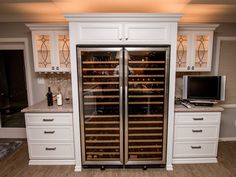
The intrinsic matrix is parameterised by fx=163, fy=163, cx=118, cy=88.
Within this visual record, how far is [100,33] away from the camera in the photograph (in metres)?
2.33

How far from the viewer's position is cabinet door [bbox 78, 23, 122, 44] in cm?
232

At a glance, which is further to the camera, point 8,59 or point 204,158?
point 8,59

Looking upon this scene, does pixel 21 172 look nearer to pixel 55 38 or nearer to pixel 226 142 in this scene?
pixel 55 38

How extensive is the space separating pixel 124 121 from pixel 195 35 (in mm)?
1970

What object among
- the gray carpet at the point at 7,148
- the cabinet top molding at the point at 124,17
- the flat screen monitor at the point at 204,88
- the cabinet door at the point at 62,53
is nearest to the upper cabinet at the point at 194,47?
the flat screen monitor at the point at 204,88

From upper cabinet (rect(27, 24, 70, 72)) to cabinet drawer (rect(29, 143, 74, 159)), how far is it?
52.0 inches

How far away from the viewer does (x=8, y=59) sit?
3752 mm

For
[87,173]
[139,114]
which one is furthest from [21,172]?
[139,114]

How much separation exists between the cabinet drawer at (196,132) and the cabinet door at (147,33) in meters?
1.41

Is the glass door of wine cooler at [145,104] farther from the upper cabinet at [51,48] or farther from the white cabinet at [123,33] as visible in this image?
the upper cabinet at [51,48]

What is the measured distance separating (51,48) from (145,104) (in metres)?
1.94

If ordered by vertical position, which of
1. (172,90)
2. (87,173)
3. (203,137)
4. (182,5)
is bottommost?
(87,173)

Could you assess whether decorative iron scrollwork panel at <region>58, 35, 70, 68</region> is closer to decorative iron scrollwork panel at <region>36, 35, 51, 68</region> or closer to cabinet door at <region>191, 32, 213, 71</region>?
decorative iron scrollwork panel at <region>36, 35, 51, 68</region>

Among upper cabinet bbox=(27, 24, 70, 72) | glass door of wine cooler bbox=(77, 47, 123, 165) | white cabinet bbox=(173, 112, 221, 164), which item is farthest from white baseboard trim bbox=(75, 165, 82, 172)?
upper cabinet bbox=(27, 24, 70, 72)
